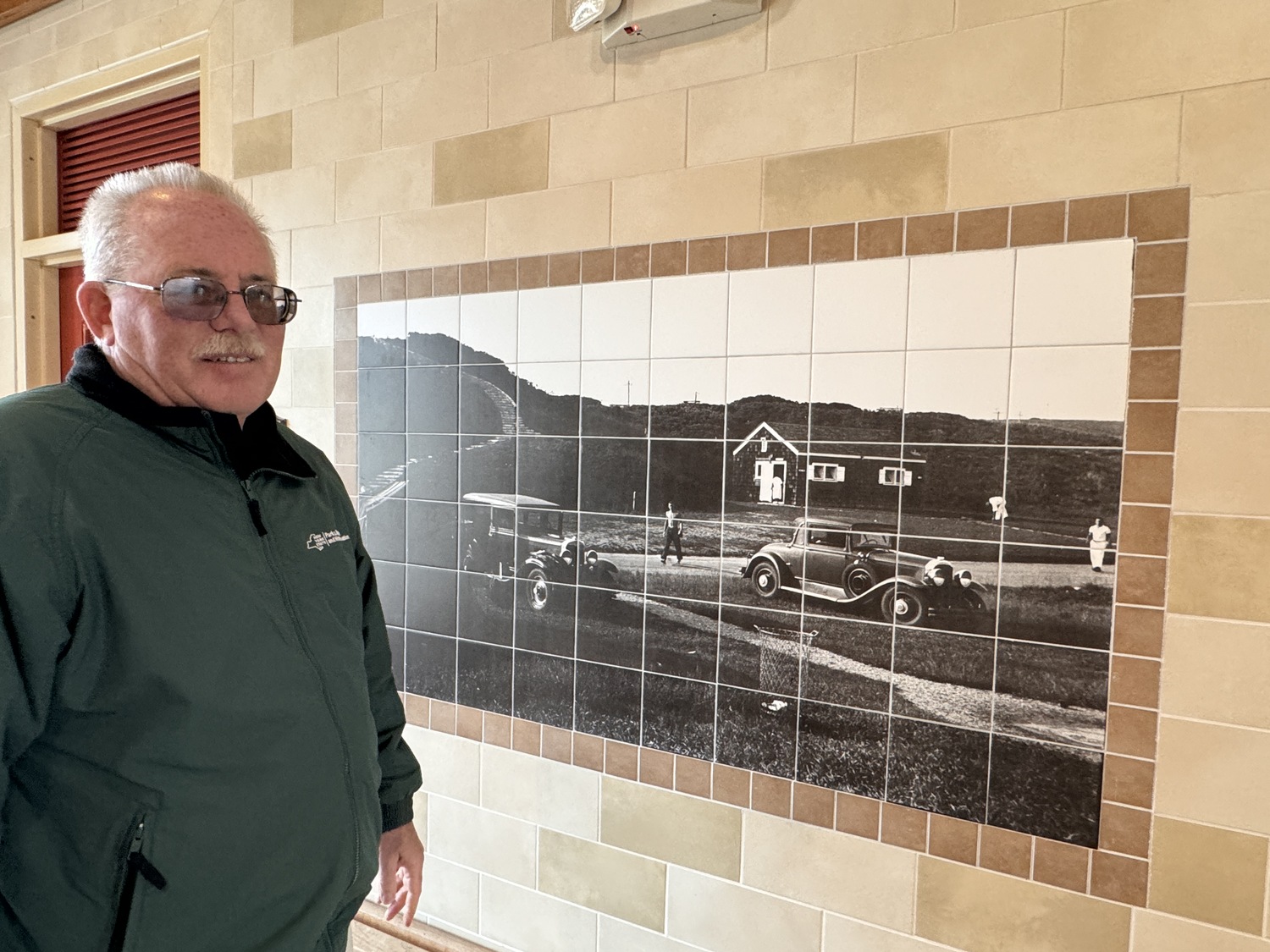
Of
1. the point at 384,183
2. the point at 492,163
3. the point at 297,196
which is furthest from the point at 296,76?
the point at 492,163

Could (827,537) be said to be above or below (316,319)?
below

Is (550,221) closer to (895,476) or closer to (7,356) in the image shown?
(895,476)

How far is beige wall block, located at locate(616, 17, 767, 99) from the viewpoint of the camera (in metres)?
1.87

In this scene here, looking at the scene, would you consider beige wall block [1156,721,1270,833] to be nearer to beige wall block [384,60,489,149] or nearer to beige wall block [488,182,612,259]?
beige wall block [488,182,612,259]

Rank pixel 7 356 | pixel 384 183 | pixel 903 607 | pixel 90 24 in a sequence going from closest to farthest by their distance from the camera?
pixel 903 607, pixel 384 183, pixel 90 24, pixel 7 356

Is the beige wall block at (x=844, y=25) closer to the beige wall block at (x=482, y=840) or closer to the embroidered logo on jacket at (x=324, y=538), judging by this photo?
the embroidered logo on jacket at (x=324, y=538)

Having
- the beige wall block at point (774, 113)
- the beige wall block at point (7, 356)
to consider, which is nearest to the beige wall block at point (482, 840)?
the beige wall block at point (774, 113)

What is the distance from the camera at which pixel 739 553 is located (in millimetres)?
1931

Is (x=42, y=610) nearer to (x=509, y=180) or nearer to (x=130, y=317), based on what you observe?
(x=130, y=317)

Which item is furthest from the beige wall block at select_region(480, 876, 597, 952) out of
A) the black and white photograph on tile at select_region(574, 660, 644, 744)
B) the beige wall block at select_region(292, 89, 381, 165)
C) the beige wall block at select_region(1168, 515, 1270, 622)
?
the beige wall block at select_region(292, 89, 381, 165)

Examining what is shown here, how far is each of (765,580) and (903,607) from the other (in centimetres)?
30

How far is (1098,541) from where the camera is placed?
1.56 meters

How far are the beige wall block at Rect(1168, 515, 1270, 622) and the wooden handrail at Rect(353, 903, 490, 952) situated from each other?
195 centimetres

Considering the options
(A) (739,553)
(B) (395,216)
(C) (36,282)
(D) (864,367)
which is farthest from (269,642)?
(C) (36,282)
